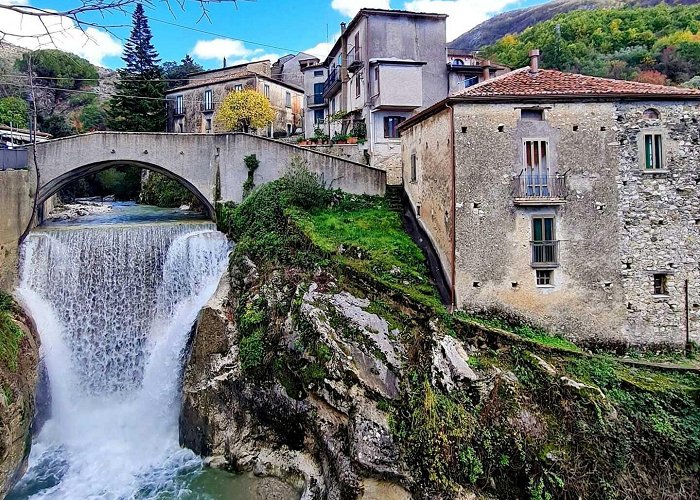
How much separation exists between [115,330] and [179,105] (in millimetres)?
27141

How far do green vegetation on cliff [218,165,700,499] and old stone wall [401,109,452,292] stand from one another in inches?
39.8

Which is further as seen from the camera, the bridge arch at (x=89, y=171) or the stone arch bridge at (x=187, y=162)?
the bridge arch at (x=89, y=171)

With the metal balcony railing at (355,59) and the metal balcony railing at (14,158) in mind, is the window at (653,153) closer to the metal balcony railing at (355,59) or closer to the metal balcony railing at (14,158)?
the metal balcony railing at (355,59)

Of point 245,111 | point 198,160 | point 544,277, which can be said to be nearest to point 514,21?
point 245,111

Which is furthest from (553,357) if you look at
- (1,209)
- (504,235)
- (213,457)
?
(1,209)

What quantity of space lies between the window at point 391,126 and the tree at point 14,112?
88.1 feet

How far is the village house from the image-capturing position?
23.2 meters

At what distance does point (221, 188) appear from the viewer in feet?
68.5

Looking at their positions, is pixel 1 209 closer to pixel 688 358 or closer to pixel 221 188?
pixel 221 188

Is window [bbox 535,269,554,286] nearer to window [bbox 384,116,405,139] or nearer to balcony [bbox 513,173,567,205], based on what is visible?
balcony [bbox 513,173,567,205]

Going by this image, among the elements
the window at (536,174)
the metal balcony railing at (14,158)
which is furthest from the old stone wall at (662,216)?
the metal balcony railing at (14,158)

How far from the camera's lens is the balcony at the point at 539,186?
14.4 m

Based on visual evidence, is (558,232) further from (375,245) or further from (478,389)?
(375,245)

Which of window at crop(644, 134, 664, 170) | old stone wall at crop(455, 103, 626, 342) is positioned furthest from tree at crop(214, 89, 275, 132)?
window at crop(644, 134, 664, 170)
